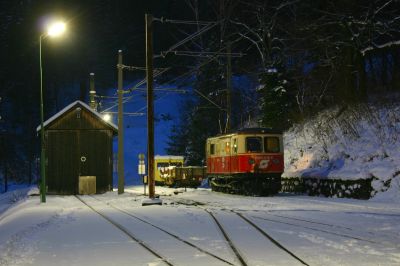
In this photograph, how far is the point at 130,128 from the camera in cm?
7762

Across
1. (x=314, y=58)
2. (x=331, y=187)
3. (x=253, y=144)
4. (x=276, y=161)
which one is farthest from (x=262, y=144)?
(x=314, y=58)

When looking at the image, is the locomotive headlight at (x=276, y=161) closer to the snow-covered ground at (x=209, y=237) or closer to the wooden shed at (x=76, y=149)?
the snow-covered ground at (x=209, y=237)

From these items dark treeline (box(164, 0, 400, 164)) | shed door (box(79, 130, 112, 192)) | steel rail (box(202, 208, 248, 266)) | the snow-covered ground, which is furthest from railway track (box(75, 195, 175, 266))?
shed door (box(79, 130, 112, 192))

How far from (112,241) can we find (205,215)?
5.84 m

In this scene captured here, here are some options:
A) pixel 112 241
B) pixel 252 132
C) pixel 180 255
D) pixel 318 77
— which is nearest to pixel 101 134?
pixel 252 132

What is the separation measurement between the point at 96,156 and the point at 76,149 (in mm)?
1308

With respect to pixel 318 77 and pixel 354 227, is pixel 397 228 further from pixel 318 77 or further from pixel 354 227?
pixel 318 77

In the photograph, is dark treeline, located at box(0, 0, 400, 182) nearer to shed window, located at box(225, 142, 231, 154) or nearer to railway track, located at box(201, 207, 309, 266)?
shed window, located at box(225, 142, 231, 154)

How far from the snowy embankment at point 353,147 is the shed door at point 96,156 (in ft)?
37.1

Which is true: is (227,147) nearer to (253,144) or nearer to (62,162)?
(253,144)

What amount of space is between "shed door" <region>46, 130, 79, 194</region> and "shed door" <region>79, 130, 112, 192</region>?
1.41 ft

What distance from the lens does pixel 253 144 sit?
29094 mm

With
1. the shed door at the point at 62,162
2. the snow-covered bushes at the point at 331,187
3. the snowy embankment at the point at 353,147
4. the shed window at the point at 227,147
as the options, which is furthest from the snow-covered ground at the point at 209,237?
the shed door at the point at 62,162

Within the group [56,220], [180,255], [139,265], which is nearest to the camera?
[139,265]
